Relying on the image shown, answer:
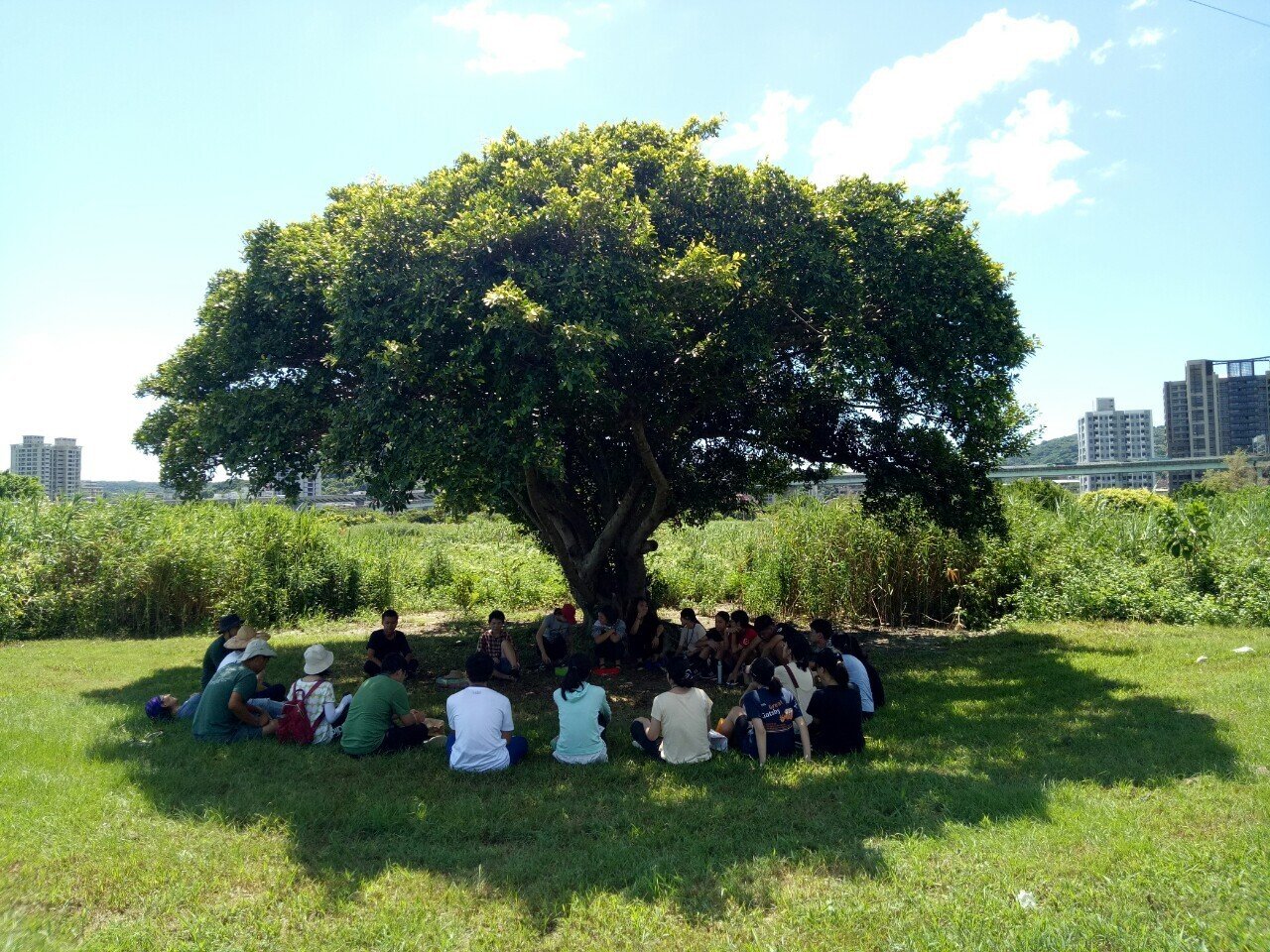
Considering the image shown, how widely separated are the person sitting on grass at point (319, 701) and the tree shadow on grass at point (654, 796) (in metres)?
0.40

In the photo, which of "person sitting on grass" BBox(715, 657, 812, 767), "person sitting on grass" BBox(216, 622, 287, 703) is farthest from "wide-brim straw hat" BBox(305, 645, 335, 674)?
"person sitting on grass" BBox(715, 657, 812, 767)

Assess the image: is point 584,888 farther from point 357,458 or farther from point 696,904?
point 357,458

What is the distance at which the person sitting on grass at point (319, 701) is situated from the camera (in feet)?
25.9

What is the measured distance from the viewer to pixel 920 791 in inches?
245

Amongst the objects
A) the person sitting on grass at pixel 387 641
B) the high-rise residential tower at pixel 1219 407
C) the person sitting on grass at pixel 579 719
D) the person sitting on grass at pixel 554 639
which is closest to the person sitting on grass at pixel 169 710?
the person sitting on grass at pixel 387 641

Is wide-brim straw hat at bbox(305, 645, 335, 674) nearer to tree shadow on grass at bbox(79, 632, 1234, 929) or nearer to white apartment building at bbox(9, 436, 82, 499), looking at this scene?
tree shadow on grass at bbox(79, 632, 1234, 929)

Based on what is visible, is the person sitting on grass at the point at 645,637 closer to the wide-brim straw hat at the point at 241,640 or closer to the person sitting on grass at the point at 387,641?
the person sitting on grass at the point at 387,641

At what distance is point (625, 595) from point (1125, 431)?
96.2 m

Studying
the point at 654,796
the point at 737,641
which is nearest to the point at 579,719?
the point at 654,796

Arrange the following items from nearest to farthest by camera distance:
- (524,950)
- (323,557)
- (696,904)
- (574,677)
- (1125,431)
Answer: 1. (524,950)
2. (696,904)
3. (574,677)
4. (323,557)
5. (1125,431)

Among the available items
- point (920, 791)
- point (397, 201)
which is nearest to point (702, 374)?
point (397, 201)

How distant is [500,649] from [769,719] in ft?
16.7

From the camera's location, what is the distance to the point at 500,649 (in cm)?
1140

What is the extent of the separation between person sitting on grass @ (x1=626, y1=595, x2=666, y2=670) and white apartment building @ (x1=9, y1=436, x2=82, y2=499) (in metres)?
83.7
